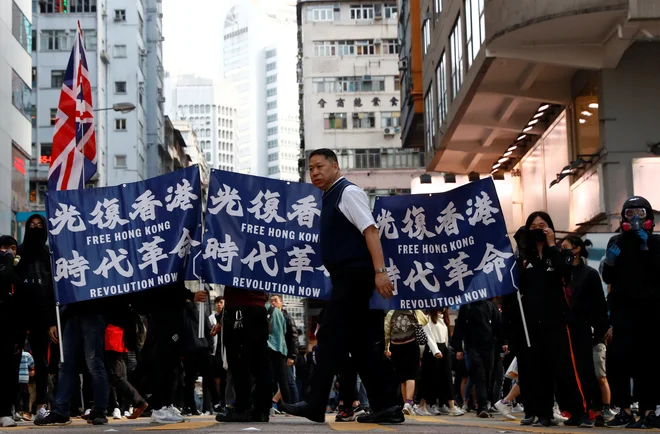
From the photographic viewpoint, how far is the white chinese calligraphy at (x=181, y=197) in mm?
11484

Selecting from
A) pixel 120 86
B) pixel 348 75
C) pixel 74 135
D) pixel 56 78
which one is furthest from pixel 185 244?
pixel 348 75

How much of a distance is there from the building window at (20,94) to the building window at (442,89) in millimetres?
17995

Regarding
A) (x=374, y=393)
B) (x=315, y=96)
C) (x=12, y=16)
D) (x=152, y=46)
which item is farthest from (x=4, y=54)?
(x=152, y=46)

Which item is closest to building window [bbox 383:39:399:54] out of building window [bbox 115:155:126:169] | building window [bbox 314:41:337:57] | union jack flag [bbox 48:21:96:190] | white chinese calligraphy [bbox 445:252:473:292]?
building window [bbox 314:41:337:57]

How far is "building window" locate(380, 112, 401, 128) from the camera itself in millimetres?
87500

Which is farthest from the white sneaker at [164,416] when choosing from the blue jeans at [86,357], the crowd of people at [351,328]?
the blue jeans at [86,357]

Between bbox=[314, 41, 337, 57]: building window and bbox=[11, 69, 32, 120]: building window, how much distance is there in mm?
41648

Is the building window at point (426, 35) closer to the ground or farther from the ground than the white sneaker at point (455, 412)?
farther from the ground

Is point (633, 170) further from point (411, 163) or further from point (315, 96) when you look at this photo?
point (315, 96)

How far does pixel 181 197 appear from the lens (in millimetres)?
11508

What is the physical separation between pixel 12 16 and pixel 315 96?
43032 millimetres

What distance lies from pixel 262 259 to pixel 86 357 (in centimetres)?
178

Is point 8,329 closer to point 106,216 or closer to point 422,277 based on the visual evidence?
point 106,216

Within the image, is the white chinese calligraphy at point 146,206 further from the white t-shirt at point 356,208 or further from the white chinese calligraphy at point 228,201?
the white t-shirt at point 356,208
